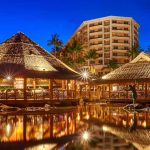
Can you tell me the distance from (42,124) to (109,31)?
7648cm

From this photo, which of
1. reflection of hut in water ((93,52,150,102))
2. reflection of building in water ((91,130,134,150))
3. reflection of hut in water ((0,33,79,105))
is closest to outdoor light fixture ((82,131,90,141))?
reflection of building in water ((91,130,134,150))

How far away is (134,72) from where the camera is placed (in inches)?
1375

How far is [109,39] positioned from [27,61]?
61.9 metres

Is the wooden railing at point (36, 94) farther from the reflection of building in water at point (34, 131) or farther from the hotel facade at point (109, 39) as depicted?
the hotel facade at point (109, 39)

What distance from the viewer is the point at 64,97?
29.5 m

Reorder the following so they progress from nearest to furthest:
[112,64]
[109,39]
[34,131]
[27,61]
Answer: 1. [34,131]
2. [27,61]
3. [112,64]
4. [109,39]

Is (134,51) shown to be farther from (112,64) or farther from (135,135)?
(135,135)

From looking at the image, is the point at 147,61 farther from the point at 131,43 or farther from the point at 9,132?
the point at 131,43

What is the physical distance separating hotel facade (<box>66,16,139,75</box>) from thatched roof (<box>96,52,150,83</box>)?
164ft

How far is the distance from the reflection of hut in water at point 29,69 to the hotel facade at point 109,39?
56.5 meters

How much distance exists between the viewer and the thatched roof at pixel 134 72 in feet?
109

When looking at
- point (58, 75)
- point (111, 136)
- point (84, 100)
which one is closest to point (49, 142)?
point (111, 136)

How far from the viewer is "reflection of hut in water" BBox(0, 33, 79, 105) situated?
27.3 m

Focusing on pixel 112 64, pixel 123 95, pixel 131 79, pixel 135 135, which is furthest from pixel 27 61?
pixel 112 64
